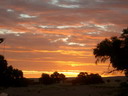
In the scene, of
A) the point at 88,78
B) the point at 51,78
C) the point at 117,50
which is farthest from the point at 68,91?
the point at 51,78

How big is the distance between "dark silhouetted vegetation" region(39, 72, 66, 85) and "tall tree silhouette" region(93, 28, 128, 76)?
46.1m

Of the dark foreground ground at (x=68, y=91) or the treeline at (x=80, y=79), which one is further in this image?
the treeline at (x=80, y=79)

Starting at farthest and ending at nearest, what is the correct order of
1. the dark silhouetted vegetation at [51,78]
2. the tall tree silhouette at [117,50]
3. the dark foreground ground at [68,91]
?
the dark silhouetted vegetation at [51,78], the dark foreground ground at [68,91], the tall tree silhouette at [117,50]

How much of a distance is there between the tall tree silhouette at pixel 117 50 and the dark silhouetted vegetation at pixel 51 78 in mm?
46130

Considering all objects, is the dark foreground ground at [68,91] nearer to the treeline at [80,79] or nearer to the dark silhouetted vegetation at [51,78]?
the treeline at [80,79]

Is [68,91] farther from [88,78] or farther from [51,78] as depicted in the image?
[51,78]

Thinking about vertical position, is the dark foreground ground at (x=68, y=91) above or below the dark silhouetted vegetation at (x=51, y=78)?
below

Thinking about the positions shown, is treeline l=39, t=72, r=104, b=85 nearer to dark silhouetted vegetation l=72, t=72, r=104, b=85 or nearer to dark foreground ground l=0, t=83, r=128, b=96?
dark silhouetted vegetation l=72, t=72, r=104, b=85

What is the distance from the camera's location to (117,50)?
40.0m

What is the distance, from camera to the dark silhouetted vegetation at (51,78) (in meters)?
86.6

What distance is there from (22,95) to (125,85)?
1824 cm

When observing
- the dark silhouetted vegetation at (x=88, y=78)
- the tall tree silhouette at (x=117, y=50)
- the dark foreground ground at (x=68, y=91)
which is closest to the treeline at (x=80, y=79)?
the dark silhouetted vegetation at (x=88, y=78)

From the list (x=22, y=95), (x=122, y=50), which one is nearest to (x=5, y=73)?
(x=22, y=95)

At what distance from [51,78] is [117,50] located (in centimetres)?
5141
